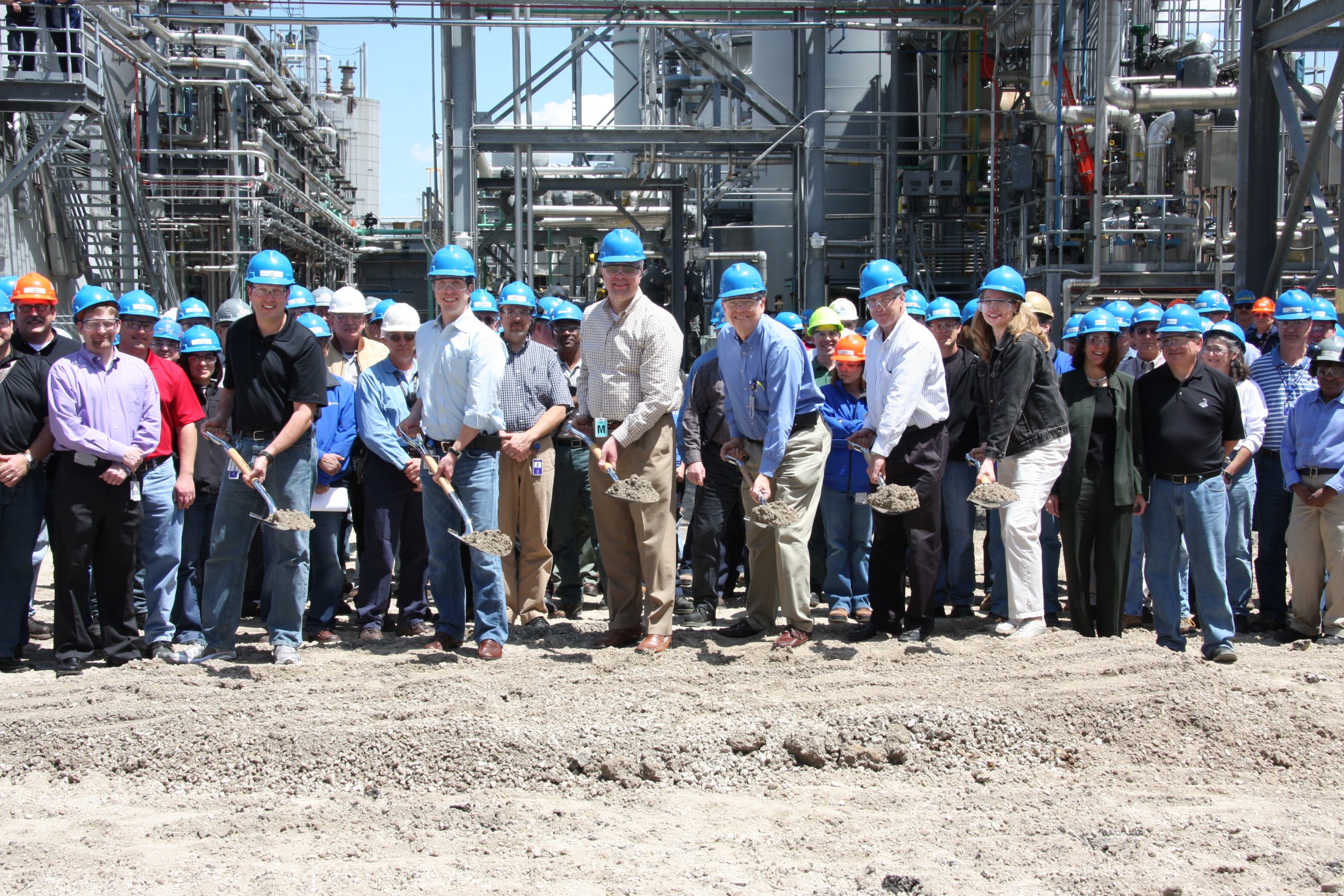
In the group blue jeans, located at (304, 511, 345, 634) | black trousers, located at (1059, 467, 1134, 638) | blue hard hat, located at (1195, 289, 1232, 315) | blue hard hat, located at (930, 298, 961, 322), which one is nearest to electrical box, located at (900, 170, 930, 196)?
blue hard hat, located at (1195, 289, 1232, 315)

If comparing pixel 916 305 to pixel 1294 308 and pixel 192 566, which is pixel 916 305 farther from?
pixel 192 566

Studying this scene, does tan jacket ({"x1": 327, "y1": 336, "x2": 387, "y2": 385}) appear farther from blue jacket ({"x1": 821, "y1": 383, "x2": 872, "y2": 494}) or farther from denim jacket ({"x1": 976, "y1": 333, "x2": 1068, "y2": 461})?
denim jacket ({"x1": 976, "y1": 333, "x2": 1068, "y2": 461})

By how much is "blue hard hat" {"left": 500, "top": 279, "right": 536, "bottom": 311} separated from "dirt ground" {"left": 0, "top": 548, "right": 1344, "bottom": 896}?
2218 millimetres

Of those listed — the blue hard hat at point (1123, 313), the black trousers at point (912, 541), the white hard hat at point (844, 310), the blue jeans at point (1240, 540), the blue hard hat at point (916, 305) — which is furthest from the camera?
the white hard hat at point (844, 310)

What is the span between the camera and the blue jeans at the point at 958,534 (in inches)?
272

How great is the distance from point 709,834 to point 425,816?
1.09m

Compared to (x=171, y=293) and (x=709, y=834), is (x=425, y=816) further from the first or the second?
(x=171, y=293)

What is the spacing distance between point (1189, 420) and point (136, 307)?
5.67m

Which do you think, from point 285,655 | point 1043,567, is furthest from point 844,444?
point 285,655

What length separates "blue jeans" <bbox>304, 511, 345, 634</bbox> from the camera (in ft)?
22.2

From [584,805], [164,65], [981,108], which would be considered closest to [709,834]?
[584,805]

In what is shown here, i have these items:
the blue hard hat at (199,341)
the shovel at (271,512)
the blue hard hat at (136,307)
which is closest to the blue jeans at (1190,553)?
the shovel at (271,512)

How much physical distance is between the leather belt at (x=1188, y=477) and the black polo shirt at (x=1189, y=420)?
0.01 m

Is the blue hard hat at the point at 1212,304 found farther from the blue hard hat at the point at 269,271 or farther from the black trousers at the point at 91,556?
the black trousers at the point at 91,556
